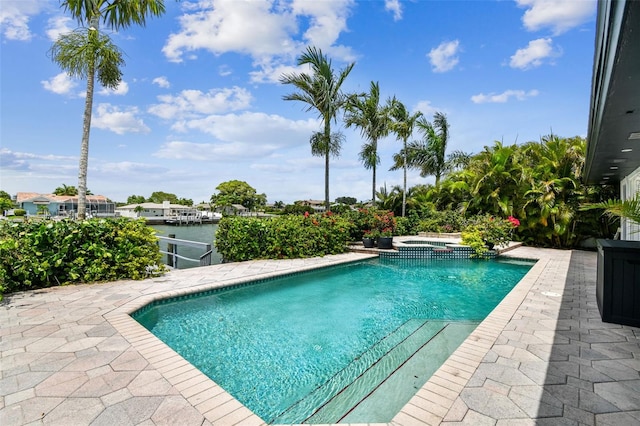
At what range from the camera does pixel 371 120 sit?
15.3m

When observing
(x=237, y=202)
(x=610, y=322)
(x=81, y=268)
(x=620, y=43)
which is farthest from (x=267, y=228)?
(x=237, y=202)

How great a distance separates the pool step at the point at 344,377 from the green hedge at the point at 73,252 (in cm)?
517

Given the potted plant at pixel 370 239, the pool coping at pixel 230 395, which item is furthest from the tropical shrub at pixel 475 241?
the pool coping at pixel 230 395

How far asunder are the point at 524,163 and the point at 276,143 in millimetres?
12715

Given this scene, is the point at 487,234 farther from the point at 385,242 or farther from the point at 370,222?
the point at 370,222

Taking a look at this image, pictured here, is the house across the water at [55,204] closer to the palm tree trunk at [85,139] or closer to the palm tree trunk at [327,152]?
the palm tree trunk at [85,139]

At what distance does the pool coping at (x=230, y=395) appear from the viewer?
222 cm

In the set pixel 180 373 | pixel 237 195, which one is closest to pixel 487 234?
pixel 180 373

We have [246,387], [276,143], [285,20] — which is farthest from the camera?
[276,143]

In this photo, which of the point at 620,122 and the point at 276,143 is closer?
the point at 620,122

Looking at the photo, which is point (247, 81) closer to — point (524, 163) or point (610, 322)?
point (524, 163)

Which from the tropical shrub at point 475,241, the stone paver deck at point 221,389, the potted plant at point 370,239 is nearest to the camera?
the stone paver deck at point 221,389

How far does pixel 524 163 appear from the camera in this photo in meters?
13.7

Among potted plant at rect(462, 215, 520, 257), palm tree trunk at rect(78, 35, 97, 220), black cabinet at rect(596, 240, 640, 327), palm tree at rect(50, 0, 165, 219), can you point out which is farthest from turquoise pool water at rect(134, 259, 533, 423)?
palm tree at rect(50, 0, 165, 219)
